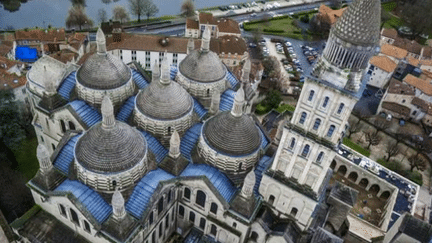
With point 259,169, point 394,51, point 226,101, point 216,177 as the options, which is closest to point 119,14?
point 226,101

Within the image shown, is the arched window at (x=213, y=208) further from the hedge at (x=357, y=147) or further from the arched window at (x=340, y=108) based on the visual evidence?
the hedge at (x=357, y=147)

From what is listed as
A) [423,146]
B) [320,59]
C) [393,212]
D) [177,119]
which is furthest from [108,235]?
[423,146]

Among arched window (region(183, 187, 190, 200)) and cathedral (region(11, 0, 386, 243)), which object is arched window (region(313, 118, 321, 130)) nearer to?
cathedral (region(11, 0, 386, 243))

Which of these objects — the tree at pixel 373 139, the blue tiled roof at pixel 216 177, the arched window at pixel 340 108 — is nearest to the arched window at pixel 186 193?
the blue tiled roof at pixel 216 177

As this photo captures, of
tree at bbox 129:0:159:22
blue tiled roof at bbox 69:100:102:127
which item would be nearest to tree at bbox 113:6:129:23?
tree at bbox 129:0:159:22

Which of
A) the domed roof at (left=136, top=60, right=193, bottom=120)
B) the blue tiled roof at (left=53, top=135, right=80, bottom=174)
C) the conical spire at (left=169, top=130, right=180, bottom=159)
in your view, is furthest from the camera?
the domed roof at (left=136, top=60, right=193, bottom=120)

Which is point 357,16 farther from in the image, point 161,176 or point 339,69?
point 161,176
